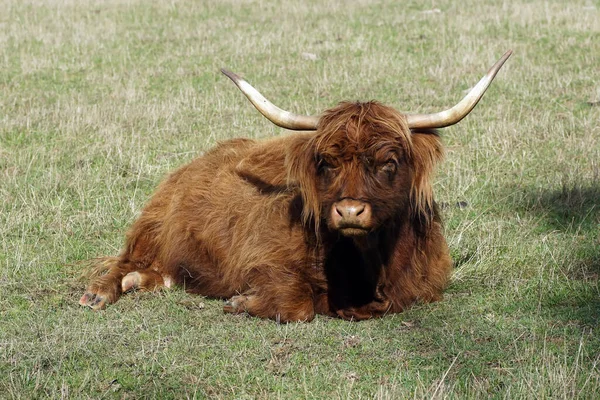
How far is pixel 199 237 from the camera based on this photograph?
614cm

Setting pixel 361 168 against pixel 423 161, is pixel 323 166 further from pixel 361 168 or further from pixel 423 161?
pixel 423 161

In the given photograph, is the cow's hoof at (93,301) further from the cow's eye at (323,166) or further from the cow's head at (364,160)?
the cow's eye at (323,166)

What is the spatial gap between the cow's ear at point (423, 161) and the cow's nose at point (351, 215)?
59 centimetres

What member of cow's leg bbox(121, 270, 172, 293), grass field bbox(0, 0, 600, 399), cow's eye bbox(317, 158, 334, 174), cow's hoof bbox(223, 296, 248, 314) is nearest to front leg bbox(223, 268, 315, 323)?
cow's hoof bbox(223, 296, 248, 314)

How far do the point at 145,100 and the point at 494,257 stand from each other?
6.18 m

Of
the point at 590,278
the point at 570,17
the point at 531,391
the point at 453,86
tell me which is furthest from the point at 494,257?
the point at 570,17

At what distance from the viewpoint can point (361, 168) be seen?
4.81 meters

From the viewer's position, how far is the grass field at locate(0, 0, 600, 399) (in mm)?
4250

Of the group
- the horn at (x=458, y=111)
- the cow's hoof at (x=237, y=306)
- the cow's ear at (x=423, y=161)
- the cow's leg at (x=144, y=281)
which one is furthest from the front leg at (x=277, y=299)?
the horn at (x=458, y=111)

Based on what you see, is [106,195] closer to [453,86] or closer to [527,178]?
[527,178]

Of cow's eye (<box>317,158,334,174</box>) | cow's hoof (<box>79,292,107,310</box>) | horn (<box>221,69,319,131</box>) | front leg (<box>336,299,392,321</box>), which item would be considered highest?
horn (<box>221,69,319,131</box>)

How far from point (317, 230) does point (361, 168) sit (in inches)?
21.6

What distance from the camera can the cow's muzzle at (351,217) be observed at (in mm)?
4586

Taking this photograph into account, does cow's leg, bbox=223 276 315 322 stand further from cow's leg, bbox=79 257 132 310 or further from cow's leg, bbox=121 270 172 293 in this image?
cow's leg, bbox=121 270 172 293
